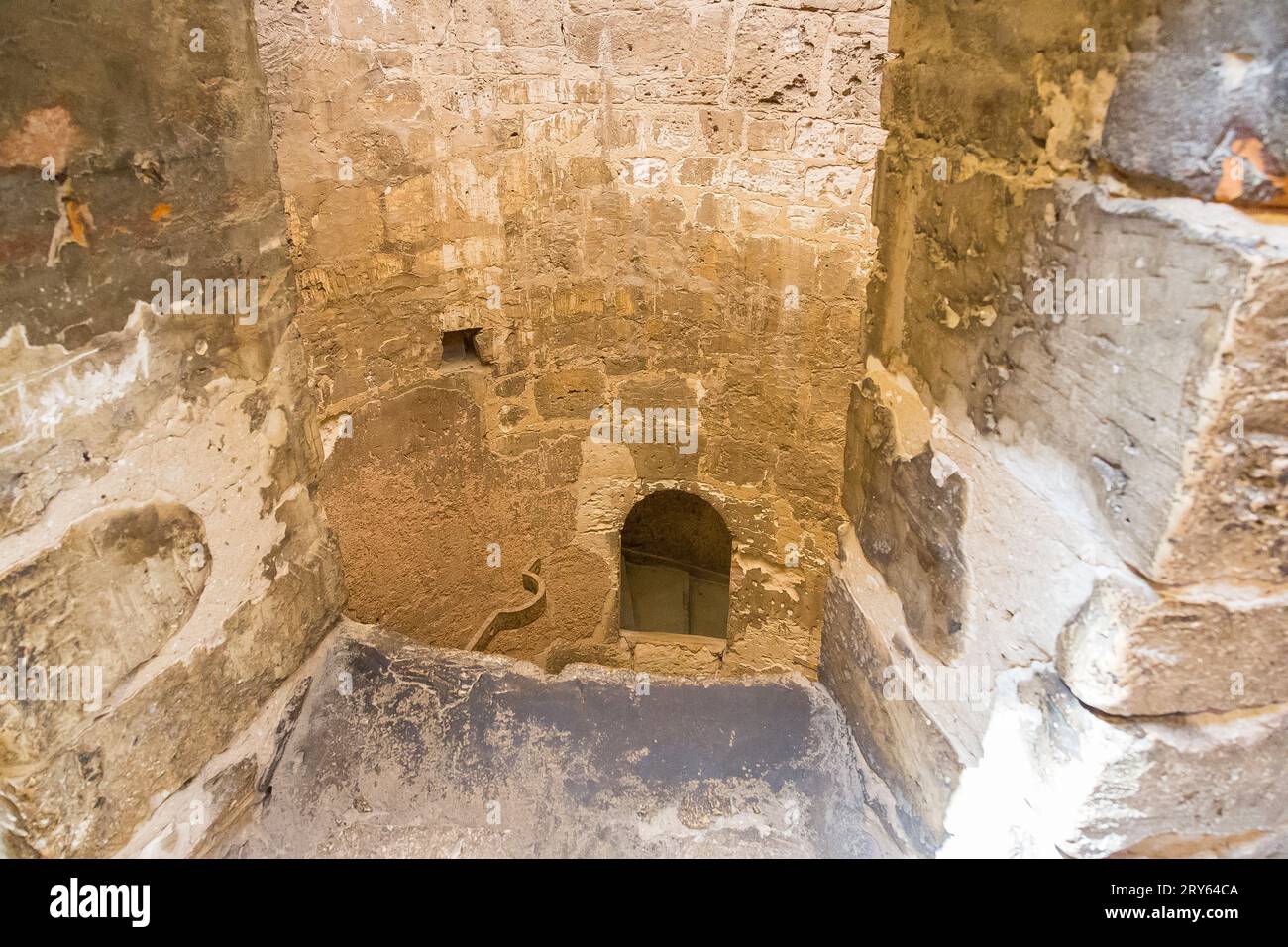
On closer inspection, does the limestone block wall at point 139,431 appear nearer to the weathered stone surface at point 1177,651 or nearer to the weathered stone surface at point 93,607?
the weathered stone surface at point 93,607

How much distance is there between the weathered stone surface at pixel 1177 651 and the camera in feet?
3.73

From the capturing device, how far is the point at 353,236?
333 centimetres

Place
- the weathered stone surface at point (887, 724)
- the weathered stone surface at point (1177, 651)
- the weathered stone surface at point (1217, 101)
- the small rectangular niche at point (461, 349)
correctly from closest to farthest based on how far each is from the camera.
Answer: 1. the weathered stone surface at point (1217, 101)
2. the weathered stone surface at point (1177, 651)
3. the weathered stone surface at point (887, 724)
4. the small rectangular niche at point (461, 349)

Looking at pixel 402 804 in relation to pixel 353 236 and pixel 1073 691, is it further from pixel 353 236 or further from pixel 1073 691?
pixel 353 236

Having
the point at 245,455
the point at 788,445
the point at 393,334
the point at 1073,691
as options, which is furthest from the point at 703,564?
the point at 1073,691

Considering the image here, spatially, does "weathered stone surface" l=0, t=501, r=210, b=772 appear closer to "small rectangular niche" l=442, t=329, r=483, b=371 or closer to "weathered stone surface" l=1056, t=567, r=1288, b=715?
"weathered stone surface" l=1056, t=567, r=1288, b=715

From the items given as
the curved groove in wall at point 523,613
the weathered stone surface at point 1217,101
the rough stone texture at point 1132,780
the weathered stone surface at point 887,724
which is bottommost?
Answer: the curved groove in wall at point 523,613

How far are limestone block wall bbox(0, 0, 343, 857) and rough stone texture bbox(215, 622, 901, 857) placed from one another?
18 cm

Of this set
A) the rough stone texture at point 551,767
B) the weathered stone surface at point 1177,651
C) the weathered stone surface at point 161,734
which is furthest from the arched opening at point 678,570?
the weathered stone surface at point 1177,651

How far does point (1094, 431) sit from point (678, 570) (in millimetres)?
6183

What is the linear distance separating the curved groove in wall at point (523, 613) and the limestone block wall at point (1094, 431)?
289cm

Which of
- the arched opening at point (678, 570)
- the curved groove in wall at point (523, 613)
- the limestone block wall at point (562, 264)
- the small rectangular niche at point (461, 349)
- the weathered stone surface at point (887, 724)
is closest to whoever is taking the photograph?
the weathered stone surface at point (887, 724)

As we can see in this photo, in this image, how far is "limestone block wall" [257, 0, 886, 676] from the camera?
3.30m

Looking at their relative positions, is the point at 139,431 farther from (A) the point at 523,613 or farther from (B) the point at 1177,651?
(A) the point at 523,613
